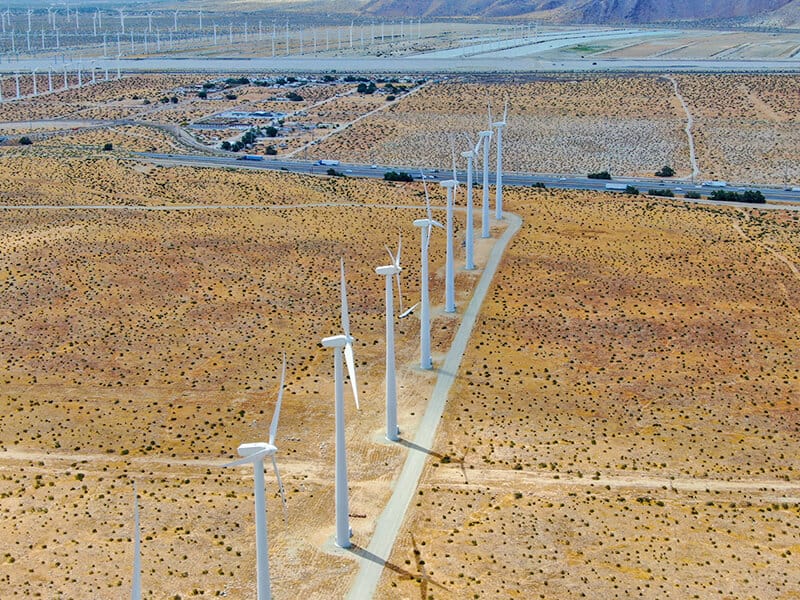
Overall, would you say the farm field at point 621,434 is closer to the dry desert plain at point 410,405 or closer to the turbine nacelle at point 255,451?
the dry desert plain at point 410,405

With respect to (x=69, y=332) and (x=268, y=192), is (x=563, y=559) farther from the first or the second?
(x=268, y=192)

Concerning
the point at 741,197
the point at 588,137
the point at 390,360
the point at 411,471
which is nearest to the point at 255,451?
the point at 411,471

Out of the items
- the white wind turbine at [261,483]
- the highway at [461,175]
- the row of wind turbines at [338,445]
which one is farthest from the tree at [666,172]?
the white wind turbine at [261,483]

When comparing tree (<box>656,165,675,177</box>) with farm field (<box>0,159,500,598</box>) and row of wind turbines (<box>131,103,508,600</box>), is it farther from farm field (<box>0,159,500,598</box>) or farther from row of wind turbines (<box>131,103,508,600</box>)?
row of wind turbines (<box>131,103,508,600</box>)

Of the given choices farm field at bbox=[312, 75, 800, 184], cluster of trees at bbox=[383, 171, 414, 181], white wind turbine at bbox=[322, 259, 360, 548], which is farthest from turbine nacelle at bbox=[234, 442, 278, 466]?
farm field at bbox=[312, 75, 800, 184]

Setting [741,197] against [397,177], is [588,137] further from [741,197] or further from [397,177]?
[397,177]
